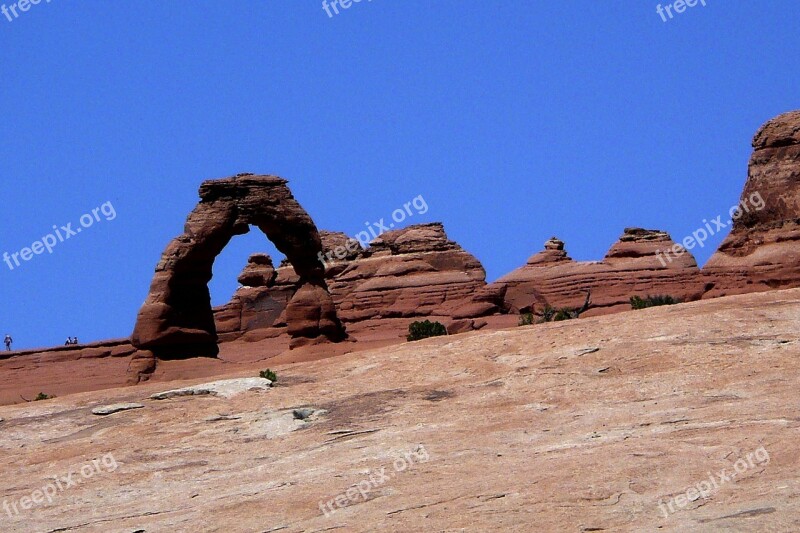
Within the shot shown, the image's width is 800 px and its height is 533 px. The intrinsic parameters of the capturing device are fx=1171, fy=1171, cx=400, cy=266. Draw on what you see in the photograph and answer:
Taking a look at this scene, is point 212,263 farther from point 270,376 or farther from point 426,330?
point 270,376

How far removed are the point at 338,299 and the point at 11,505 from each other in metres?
43.6

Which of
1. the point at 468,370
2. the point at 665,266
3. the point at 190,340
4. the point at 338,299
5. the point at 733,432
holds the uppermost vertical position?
the point at 338,299

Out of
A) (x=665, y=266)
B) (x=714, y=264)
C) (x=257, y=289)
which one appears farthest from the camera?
(x=257, y=289)

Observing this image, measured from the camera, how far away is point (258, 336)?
56.8m

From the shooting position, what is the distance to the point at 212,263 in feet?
115

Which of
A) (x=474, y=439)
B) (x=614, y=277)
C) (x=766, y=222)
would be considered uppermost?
(x=614, y=277)

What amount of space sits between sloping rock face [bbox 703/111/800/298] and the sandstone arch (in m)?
15.0

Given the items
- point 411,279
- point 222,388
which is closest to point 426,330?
point 222,388

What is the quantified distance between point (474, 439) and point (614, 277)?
3590cm

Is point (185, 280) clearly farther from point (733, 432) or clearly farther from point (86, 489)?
point (733, 432)

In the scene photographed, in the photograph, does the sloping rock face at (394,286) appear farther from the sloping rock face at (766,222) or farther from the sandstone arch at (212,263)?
the sandstone arch at (212,263)

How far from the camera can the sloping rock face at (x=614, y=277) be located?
160ft

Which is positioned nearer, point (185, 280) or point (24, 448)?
point (24, 448)

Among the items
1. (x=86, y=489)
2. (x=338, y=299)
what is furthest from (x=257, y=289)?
(x=86, y=489)
